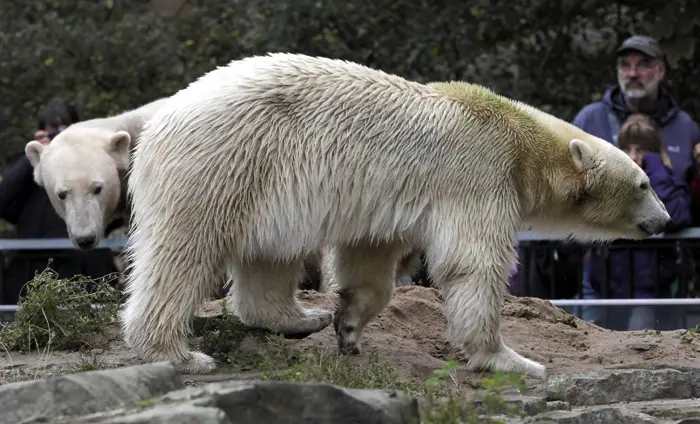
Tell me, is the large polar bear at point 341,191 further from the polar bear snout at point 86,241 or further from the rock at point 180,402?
the rock at point 180,402

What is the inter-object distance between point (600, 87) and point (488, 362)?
6208mm

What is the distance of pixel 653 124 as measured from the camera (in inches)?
376

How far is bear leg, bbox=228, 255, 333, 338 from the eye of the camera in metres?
7.36

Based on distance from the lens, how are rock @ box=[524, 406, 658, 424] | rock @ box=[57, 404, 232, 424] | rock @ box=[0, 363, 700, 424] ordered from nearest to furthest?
rock @ box=[57, 404, 232, 424], rock @ box=[0, 363, 700, 424], rock @ box=[524, 406, 658, 424]

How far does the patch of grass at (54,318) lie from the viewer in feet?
24.2

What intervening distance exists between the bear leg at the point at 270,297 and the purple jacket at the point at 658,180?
9.23 feet

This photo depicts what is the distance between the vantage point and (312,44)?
13.0 m

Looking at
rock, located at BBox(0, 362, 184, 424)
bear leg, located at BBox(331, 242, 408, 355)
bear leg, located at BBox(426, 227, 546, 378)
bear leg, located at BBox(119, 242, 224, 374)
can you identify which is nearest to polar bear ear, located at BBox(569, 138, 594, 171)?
bear leg, located at BBox(426, 227, 546, 378)

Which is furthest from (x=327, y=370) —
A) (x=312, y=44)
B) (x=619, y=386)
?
(x=312, y=44)

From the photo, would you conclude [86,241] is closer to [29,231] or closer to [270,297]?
[270,297]

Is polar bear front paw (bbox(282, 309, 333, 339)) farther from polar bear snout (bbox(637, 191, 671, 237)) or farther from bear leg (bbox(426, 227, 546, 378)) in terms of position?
polar bear snout (bbox(637, 191, 671, 237))

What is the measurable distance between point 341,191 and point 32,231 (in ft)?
12.8

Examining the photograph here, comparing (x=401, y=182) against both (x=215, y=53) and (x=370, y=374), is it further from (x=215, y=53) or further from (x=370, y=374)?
(x=215, y=53)

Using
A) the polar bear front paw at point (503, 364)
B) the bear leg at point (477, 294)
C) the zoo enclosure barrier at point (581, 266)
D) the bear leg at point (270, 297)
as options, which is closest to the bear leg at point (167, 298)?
the bear leg at point (270, 297)
